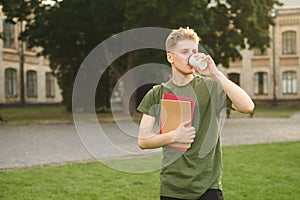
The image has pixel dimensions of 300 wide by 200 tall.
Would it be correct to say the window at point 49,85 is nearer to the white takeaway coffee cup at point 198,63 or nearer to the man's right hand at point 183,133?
the man's right hand at point 183,133

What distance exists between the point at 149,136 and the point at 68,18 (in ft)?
85.7

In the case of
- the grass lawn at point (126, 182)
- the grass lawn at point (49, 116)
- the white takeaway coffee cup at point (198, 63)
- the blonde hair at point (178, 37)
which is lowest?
the grass lawn at point (49, 116)

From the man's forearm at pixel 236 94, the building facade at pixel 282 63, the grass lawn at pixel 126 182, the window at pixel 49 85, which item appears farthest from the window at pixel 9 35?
the man's forearm at pixel 236 94

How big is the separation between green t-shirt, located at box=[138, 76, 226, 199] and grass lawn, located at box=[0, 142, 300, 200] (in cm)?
427

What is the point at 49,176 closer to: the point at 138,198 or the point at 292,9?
the point at 138,198

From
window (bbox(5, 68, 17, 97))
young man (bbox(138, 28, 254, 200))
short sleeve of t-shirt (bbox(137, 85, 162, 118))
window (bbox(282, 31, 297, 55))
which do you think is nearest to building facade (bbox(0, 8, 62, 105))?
window (bbox(5, 68, 17, 97))

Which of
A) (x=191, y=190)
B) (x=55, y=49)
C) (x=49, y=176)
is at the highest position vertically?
(x=55, y=49)

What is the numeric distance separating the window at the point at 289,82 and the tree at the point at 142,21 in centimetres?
2587

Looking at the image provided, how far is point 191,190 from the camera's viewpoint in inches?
130

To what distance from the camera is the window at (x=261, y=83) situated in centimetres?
5416

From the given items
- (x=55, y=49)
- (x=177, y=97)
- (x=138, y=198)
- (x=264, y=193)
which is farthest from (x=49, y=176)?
(x=55, y=49)

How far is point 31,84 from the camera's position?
51.2m

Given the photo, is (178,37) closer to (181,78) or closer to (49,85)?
(181,78)

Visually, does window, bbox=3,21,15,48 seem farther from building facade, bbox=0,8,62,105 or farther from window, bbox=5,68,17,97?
window, bbox=5,68,17,97
